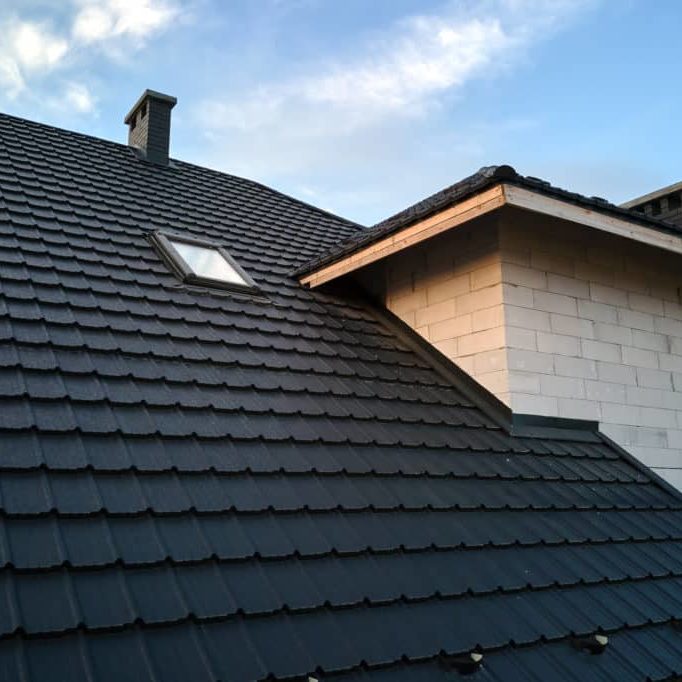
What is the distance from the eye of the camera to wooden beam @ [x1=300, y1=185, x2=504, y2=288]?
4727mm

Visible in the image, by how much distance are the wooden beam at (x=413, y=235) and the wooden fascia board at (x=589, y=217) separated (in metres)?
0.17

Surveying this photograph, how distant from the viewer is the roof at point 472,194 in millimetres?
4660

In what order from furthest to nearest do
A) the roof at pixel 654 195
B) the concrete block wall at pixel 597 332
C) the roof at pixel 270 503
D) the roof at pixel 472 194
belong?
the roof at pixel 654 195 < the concrete block wall at pixel 597 332 < the roof at pixel 472 194 < the roof at pixel 270 503

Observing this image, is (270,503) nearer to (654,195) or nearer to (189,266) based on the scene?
(189,266)

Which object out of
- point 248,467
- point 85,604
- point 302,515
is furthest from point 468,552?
point 85,604

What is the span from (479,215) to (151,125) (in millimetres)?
5944

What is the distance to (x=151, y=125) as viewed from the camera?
8.94 m

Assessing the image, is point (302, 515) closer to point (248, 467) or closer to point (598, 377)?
point (248, 467)

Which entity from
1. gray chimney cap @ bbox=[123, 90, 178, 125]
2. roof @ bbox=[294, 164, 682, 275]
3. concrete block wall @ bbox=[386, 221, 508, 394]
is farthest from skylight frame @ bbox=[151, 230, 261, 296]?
gray chimney cap @ bbox=[123, 90, 178, 125]

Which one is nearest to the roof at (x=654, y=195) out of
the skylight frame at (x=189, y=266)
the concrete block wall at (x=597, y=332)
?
the concrete block wall at (x=597, y=332)

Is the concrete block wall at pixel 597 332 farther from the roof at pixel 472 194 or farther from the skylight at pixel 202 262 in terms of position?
the skylight at pixel 202 262

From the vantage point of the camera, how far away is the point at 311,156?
1805 cm

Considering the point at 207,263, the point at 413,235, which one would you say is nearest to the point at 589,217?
the point at 413,235

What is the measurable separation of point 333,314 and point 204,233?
1.71 metres
